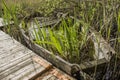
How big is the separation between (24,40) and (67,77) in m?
→ 1.74

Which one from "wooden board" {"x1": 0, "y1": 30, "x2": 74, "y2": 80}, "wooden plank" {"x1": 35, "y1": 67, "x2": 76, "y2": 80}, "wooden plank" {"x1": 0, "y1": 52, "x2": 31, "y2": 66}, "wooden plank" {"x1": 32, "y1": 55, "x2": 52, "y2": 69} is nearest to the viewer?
"wooden plank" {"x1": 35, "y1": 67, "x2": 76, "y2": 80}

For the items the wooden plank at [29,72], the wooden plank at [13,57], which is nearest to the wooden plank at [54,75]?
the wooden plank at [29,72]

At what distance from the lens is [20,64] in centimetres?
349

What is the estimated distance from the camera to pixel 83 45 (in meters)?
3.45

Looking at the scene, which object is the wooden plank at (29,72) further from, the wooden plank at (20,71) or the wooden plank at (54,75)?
the wooden plank at (54,75)

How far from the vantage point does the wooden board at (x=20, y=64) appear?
316 centimetres

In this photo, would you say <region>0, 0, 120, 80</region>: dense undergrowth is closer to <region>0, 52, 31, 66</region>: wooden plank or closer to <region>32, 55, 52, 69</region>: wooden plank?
<region>32, 55, 52, 69</region>: wooden plank

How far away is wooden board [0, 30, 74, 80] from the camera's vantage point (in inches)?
124

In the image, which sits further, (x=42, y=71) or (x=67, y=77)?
(x=42, y=71)

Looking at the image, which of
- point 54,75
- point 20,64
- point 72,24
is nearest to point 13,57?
point 20,64

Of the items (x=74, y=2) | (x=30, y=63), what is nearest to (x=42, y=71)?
(x=30, y=63)

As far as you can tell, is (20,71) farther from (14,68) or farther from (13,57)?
(13,57)

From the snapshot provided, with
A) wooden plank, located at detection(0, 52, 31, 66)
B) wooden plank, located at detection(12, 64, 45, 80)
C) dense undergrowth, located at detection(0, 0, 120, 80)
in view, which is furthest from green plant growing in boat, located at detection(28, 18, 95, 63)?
wooden plank, located at detection(0, 52, 31, 66)

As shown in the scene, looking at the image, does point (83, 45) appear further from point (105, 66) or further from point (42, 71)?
point (42, 71)
